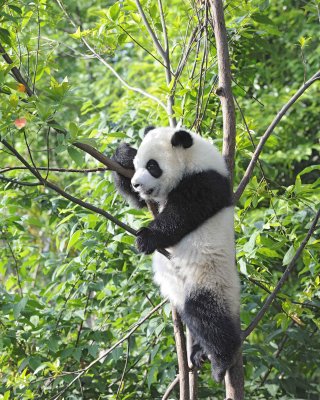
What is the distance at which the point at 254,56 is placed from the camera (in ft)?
16.3

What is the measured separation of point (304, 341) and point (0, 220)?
2.29 m

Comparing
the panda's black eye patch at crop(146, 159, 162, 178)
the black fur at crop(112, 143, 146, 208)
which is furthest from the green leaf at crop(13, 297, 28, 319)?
the panda's black eye patch at crop(146, 159, 162, 178)

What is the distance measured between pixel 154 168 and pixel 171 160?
0.37 ft

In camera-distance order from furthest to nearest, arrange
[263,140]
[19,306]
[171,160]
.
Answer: [19,306] < [171,160] < [263,140]

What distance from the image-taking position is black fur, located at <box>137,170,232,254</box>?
333 centimetres

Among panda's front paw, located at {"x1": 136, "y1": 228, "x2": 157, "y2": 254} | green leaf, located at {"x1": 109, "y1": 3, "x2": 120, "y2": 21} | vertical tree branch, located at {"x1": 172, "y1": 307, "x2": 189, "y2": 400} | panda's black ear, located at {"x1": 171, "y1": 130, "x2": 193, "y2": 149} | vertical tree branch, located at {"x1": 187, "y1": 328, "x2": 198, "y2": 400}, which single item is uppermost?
green leaf, located at {"x1": 109, "y1": 3, "x2": 120, "y2": 21}

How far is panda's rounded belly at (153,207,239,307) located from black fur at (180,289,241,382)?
59 mm

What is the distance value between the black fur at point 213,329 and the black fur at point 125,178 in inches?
29.9

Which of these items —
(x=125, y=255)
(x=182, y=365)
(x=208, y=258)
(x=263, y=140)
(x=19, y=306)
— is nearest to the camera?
(x=182, y=365)

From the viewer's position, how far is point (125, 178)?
12.8 feet

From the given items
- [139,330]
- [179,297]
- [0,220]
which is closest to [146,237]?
[179,297]

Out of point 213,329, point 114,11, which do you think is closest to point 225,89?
point 114,11

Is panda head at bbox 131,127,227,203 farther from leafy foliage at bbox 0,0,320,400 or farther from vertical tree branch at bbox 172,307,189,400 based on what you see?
vertical tree branch at bbox 172,307,189,400

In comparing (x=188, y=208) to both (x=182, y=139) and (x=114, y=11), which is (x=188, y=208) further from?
(x=114, y=11)
